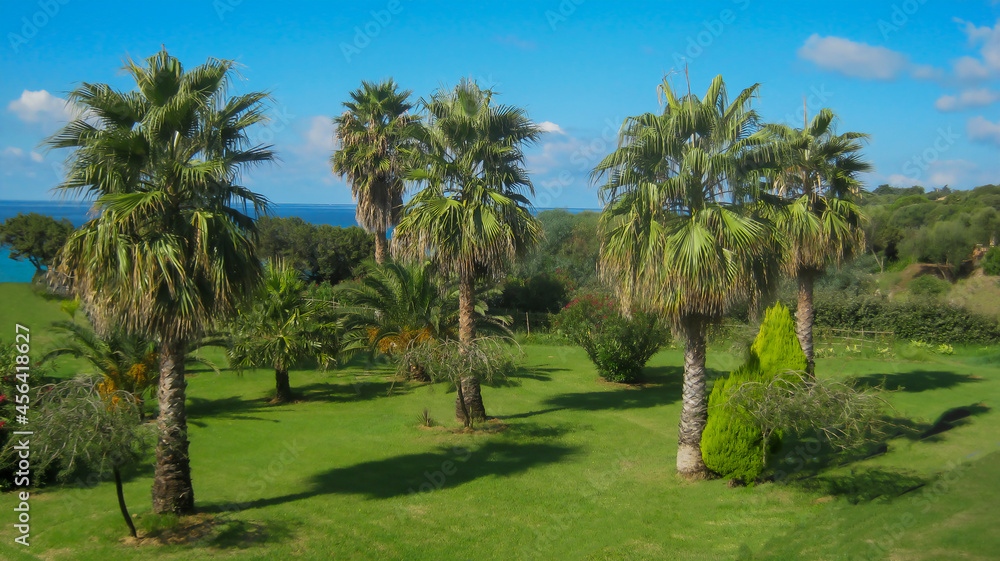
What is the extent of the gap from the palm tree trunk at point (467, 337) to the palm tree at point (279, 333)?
4.61m

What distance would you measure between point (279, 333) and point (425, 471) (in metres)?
7.34

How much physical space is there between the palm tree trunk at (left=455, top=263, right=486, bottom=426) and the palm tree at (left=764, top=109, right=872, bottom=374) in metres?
8.06

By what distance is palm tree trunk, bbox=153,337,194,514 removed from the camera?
8.54 meters

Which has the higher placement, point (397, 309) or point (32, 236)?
point (32, 236)

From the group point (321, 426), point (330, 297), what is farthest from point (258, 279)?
point (330, 297)

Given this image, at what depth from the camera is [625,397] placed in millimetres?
18906

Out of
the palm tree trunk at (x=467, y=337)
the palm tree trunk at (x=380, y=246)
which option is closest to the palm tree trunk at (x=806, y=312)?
the palm tree trunk at (x=467, y=337)

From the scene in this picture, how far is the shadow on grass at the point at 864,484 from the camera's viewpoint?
9.76 m

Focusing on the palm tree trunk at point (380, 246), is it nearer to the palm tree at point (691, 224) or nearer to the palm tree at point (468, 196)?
the palm tree at point (468, 196)

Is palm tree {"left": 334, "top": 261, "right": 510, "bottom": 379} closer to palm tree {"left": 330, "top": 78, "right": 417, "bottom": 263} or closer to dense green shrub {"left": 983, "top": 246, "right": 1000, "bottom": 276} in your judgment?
palm tree {"left": 330, "top": 78, "right": 417, "bottom": 263}

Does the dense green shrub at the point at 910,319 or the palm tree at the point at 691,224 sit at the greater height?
the palm tree at the point at 691,224

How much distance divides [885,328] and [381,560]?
28.0m

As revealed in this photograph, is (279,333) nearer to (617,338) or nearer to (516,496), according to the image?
(516,496)

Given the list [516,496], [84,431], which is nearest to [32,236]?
[84,431]
